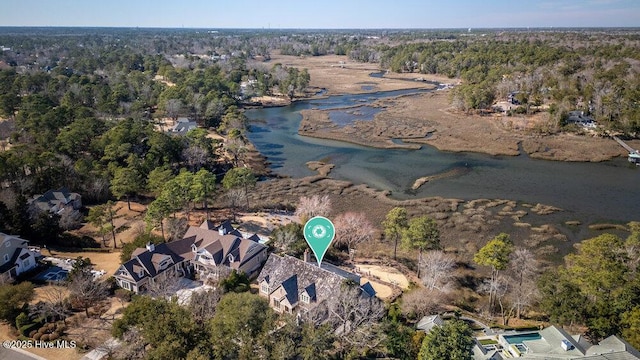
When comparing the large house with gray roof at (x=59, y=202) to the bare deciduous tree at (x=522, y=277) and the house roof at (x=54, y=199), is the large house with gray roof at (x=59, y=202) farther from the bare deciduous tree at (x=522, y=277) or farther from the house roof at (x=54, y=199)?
the bare deciduous tree at (x=522, y=277)

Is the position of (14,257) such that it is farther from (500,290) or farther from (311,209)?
(500,290)

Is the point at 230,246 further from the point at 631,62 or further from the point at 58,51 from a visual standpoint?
the point at 58,51

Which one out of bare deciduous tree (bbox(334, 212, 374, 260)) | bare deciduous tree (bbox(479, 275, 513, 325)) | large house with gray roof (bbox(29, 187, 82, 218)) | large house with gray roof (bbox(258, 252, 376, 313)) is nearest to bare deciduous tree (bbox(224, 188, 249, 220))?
bare deciduous tree (bbox(334, 212, 374, 260))

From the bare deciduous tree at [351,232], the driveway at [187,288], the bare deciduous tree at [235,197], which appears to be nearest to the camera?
the driveway at [187,288]

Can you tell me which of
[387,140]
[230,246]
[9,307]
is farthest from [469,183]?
[9,307]

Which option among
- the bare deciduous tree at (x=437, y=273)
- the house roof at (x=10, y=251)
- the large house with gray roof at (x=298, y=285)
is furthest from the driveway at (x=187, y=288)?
the bare deciduous tree at (x=437, y=273)
